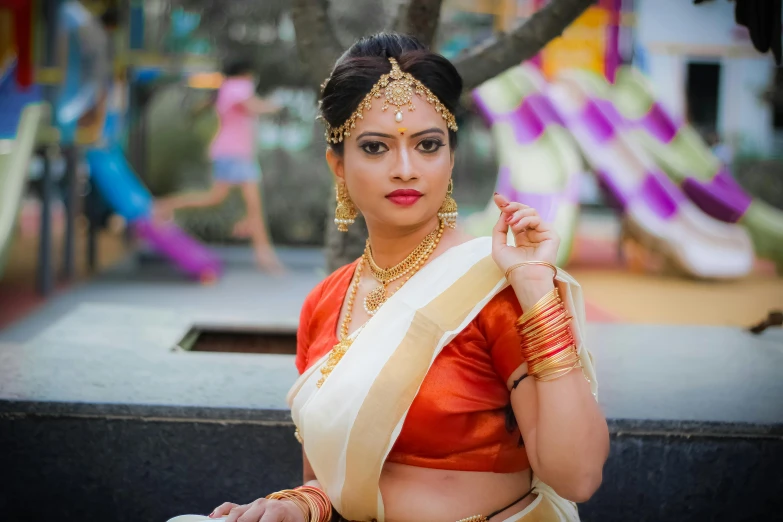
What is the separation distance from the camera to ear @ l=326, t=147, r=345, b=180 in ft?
6.38

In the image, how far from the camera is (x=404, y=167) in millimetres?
1776

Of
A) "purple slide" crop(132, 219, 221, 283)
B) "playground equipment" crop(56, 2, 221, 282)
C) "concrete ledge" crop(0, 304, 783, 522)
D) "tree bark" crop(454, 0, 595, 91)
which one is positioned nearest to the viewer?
"concrete ledge" crop(0, 304, 783, 522)

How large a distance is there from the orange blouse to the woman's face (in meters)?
0.28

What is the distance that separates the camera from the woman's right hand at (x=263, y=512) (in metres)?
1.73

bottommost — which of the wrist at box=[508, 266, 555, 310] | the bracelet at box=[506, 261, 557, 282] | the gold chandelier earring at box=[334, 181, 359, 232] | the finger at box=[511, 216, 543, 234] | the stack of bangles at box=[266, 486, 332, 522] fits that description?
the stack of bangles at box=[266, 486, 332, 522]

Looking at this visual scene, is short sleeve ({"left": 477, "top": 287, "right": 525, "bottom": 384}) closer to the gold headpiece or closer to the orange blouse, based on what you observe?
the orange blouse

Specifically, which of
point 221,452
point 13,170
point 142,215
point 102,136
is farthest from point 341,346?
point 102,136

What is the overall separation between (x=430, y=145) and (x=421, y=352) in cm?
47

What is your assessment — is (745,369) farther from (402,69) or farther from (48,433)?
(48,433)

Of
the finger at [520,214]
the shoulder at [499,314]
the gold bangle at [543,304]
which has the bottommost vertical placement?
the shoulder at [499,314]

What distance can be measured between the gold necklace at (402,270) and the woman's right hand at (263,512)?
49cm

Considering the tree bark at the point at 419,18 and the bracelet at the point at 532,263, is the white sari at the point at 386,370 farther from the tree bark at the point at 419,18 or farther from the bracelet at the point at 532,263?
the tree bark at the point at 419,18

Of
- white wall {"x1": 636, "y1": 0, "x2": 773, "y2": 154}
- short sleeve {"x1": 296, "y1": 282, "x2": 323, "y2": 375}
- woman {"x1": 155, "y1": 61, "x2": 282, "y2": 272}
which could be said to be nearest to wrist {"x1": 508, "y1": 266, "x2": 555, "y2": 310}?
short sleeve {"x1": 296, "y1": 282, "x2": 323, "y2": 375}

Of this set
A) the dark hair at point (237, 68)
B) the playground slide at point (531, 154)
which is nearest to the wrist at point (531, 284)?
the playground slide at point (531, 154)
